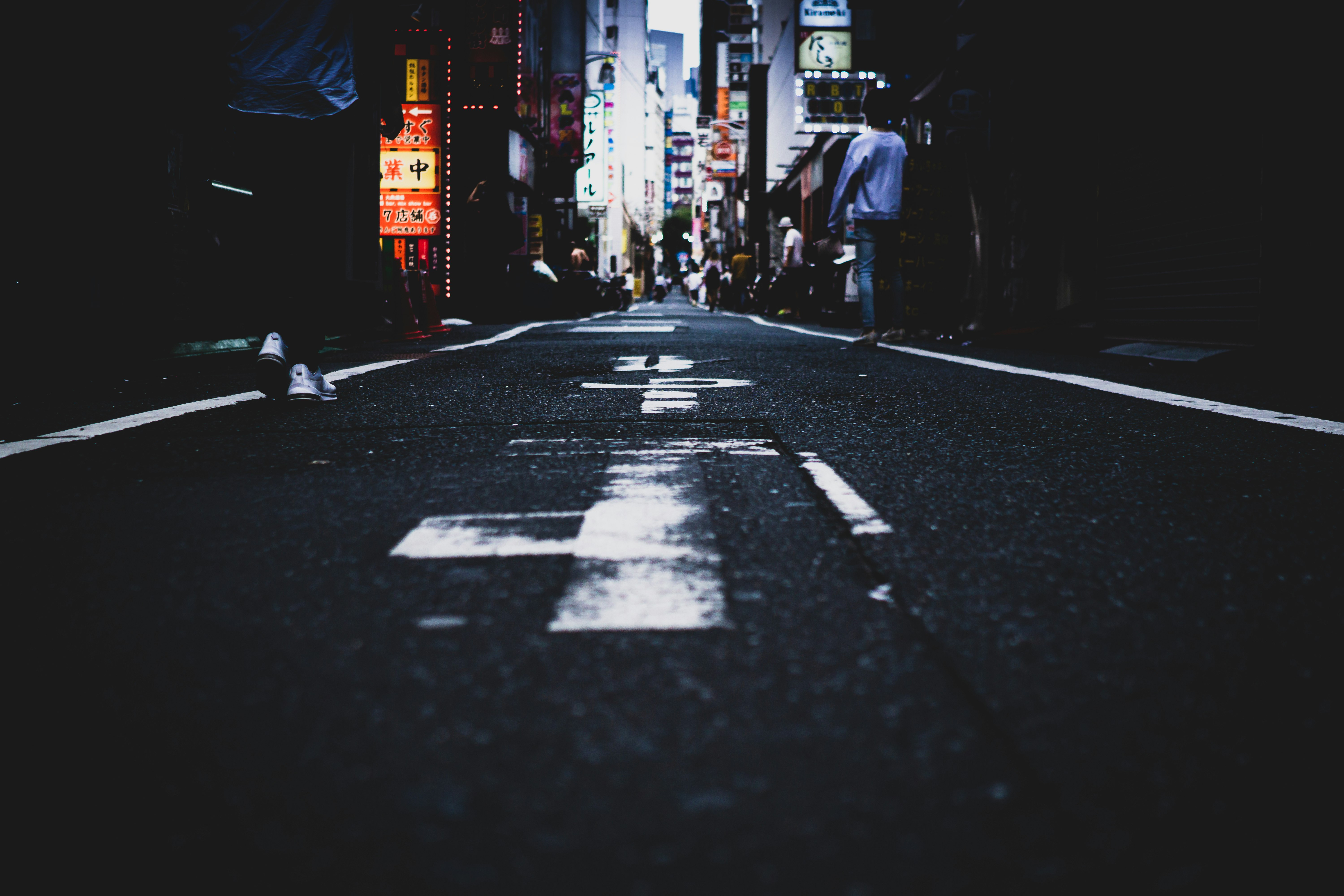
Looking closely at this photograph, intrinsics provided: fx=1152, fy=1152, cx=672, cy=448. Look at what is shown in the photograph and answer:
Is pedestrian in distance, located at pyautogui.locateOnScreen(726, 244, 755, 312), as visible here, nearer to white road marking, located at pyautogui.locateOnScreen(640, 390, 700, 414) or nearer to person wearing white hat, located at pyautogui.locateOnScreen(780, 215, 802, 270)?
person wearing white hat, located at pyautogui.locateOnScreen(780, 215, 802, 270)

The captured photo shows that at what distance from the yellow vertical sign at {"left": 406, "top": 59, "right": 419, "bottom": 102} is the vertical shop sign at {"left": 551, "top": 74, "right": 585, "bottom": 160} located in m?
21.4

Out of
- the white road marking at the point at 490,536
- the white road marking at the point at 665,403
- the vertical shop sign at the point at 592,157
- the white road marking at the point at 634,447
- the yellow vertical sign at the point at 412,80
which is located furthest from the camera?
the vertical shop sign at the point at 592,157

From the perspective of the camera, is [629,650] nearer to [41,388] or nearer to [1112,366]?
[41,388]

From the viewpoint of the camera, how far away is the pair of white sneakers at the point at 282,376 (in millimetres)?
4789

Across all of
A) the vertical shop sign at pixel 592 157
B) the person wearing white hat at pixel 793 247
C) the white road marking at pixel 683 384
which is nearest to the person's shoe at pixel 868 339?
the white road marking at pixel 683 384

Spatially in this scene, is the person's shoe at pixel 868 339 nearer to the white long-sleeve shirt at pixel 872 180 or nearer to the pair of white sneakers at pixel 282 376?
the white long-sleeve shirt at pixel 872 180

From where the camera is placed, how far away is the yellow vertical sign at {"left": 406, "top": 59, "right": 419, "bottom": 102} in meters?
19.4

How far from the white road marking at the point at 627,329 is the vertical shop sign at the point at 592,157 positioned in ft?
116

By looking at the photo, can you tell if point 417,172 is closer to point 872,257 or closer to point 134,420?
point 872,257

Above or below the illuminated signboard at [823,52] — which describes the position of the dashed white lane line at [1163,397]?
below

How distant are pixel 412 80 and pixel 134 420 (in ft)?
54.1

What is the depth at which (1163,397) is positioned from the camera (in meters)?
5.42

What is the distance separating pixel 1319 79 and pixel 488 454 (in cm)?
628

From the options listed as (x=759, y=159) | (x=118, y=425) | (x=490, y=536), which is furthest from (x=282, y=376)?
(x=759, y=159)
